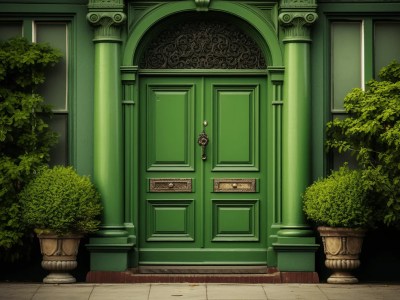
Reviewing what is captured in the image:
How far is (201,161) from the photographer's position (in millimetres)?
15484

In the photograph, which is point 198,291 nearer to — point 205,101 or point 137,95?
point 205,101

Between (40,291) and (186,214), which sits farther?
(186,214)

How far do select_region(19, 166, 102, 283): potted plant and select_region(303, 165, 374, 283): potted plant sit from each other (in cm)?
290

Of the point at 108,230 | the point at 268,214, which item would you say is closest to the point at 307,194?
the point at 268,214

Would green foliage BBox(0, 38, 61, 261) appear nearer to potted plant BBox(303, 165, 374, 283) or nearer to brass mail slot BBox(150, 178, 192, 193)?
brass mail slot BBox(150, 178, 192, 193)

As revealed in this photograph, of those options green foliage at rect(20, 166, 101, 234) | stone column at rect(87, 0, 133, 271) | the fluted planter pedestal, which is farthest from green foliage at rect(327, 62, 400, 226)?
the fluted planter pedestal

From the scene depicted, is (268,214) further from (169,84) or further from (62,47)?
(62,47)

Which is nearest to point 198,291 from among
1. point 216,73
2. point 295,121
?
point 295,121

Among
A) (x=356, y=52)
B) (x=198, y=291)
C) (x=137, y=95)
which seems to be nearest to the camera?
(x=198, y=291)

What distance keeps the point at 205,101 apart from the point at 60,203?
2532 mm

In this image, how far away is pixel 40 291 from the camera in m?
14.2

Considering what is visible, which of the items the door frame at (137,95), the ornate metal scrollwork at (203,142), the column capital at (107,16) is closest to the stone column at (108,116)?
the column capital at (107,16)

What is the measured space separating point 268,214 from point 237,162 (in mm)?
830

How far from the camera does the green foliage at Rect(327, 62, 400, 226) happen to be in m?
14.5
